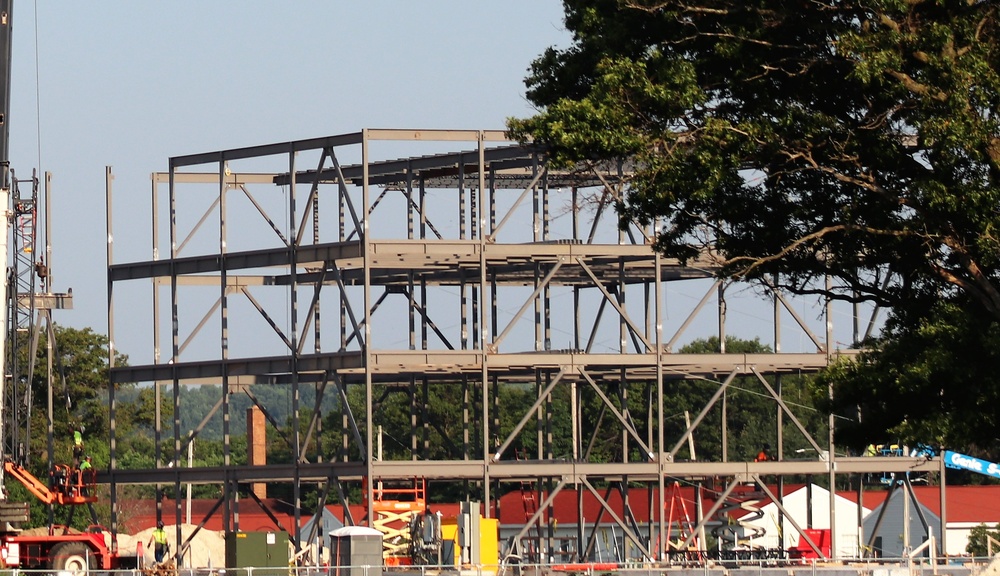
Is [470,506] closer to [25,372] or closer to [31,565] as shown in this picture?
[31,565]

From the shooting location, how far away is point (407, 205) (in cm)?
6128

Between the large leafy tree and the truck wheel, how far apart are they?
61.8 feet

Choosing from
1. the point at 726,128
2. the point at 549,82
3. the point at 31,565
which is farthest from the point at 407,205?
the point at 726,128

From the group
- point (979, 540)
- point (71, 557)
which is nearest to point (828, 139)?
point (71, 557)

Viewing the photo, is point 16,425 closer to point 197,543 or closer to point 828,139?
point 828,139

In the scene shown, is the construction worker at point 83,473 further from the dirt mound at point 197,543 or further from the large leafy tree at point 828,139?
the dirt mound at point 197,543

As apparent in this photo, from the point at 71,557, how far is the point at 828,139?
23721 millimetres

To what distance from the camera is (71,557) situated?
47250mm

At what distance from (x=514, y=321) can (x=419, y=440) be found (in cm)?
6392

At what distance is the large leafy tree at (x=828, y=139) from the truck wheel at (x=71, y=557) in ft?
61.8

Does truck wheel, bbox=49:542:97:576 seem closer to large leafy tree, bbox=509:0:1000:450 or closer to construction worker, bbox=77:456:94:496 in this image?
construction worker, bbox=77:456:94:496

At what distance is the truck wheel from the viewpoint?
46844mm

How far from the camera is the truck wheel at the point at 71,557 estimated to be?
46.8 metres

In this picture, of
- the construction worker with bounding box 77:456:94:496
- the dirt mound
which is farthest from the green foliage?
the construction worker with bounding box 77:456:94:496
